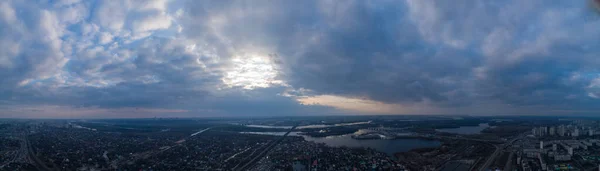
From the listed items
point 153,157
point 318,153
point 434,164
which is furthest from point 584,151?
point 153,157

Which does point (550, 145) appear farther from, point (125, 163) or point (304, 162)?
point (125, 163)

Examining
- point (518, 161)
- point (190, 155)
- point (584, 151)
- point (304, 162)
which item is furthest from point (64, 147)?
point (584, 151)

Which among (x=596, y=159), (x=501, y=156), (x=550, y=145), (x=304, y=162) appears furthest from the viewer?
(x=550, y=145)

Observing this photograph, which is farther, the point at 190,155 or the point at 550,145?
the point at 550,145

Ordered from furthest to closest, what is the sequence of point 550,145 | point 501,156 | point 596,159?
point 550,145
point 501,156
point 596,159

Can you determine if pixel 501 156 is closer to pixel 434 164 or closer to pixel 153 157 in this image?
pixel 434 164

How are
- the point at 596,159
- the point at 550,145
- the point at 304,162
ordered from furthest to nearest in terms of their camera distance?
the point at 550,145, the point at 304,162, the point at 596,159

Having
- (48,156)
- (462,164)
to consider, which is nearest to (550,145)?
(462,164)

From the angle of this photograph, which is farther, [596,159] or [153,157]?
[153,157]
